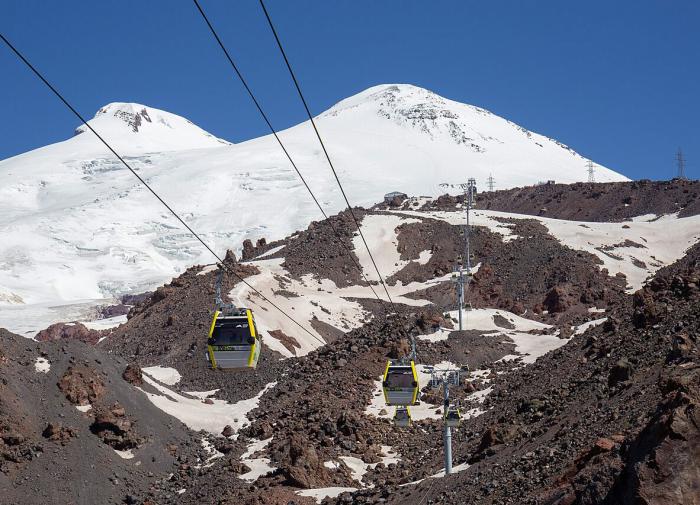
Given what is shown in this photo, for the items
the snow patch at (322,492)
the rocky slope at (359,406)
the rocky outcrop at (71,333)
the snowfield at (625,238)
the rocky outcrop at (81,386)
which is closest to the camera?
the rocky slope at (359,406)

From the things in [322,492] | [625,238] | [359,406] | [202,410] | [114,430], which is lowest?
[322,492]

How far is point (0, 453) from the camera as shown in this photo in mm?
39562

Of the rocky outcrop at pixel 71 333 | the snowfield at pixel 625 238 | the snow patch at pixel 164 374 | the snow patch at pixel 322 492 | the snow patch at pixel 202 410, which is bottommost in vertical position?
the snow patch at pixel 322 492

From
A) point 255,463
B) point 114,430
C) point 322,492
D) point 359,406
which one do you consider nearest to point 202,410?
point 359,406

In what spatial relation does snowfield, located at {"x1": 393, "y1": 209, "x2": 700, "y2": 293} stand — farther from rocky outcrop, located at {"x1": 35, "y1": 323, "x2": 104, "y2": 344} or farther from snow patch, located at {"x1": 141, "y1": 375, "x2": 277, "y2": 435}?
snow patch, located at {"x1": 141, "y1": 375, "x2": 277, "y2": 435}

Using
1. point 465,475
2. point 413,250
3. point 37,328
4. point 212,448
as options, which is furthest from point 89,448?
point 37,328

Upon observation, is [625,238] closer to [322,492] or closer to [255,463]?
[255,463]

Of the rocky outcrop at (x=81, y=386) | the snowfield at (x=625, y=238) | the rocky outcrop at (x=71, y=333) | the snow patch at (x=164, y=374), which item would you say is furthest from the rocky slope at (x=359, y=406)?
the snowfield at (x=625, y=238)

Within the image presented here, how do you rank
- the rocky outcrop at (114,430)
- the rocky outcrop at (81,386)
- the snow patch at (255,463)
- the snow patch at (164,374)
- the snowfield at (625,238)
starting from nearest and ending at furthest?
the snow patch at (255,463) < the rocky outcrop at (114,430) < the rocky outcrop at (81,386) < the snow patch at (164,374) < the snowfield at (625,238)

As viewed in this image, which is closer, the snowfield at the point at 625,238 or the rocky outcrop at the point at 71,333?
the rocky outcrop at the point at 71,333

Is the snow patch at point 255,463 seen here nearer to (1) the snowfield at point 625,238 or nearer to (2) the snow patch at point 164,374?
(2) the snow patch at point 164,374

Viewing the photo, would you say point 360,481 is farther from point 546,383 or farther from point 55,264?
point 55,264

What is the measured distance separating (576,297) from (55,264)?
369 feet

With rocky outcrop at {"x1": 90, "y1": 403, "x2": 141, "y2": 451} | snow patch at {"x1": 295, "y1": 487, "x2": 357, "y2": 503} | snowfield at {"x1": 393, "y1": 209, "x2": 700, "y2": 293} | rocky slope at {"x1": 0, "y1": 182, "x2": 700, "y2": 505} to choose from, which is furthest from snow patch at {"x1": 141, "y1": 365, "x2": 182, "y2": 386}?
snowfield at {"x1": 393, "y1": 209, "x2": 700, "y2": 293}
